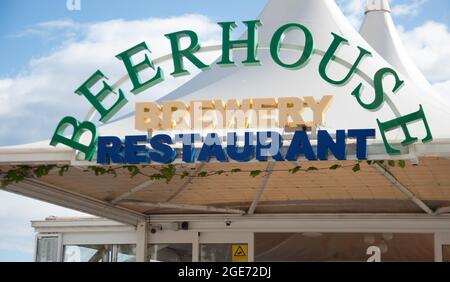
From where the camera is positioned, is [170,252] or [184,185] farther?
[170,252]

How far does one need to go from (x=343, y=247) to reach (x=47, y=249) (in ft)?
18.9

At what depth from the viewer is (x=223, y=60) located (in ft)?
39.3

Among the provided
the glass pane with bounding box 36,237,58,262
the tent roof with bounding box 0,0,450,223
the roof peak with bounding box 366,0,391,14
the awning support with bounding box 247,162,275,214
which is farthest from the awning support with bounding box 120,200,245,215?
the roof peak with bounding box 366,0,391,14

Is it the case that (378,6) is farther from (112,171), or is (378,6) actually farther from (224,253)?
(112,171)

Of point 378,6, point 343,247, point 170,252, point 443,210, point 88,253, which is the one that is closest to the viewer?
point 443,210

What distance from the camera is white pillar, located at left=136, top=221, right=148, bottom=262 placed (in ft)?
55.6

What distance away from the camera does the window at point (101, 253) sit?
17267 mm

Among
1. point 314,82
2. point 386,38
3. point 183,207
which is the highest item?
point 386,38

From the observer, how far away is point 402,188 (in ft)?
44.8

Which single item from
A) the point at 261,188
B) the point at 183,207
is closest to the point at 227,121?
the point at 261,188

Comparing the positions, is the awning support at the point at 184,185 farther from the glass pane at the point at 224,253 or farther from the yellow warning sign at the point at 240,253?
the yellow warning sign at the point at 240,253
